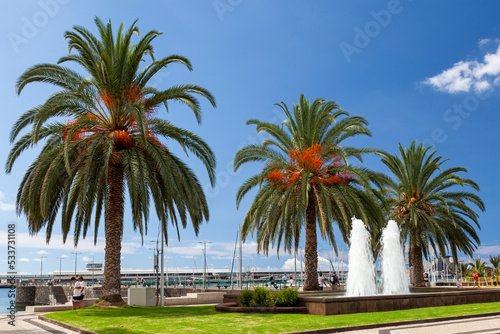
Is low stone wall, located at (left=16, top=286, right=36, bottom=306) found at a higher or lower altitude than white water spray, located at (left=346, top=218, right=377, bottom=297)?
lower

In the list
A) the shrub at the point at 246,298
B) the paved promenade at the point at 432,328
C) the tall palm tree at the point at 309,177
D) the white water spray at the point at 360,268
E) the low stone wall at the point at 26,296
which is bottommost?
the low stone wall at the point at 26,296

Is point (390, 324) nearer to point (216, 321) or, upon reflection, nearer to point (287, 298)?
point (287, 298)

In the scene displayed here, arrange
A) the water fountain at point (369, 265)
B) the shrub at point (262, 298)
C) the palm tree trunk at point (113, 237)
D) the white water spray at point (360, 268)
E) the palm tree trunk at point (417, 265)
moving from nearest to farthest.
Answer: the shrub at point (262, 298) < the palm tree trunk at point (113, 237) < the white water spray at point (360, 268) < the water fountain at point (369, 265) < the palm tree trunk at point (417, 265)

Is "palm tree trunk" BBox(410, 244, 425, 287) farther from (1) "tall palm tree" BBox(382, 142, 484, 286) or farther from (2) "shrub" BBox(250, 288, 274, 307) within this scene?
(2) "shrub" BBox(250, 288, 274, 307)

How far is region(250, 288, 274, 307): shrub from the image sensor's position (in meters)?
17.9

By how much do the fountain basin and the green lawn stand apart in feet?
1.94

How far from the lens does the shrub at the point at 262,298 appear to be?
17.9 m

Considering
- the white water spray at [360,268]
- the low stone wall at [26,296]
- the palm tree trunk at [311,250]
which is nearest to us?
the white water spray at [360,268]

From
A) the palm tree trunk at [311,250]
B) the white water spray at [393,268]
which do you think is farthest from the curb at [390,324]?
the palm tree trunk at [311,250]

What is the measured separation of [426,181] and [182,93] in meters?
22.3

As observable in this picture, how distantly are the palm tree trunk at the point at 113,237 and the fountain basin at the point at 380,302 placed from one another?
26.9ft

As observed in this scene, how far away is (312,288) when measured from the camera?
26.8 meters

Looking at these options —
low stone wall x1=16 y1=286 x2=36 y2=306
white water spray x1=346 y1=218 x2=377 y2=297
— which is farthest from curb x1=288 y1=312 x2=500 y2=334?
low stone wall x1=16 y1=286 x2=36 y2=306

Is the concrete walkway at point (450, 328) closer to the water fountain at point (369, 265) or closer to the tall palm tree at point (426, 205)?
the water fountain at point (369, 265)
